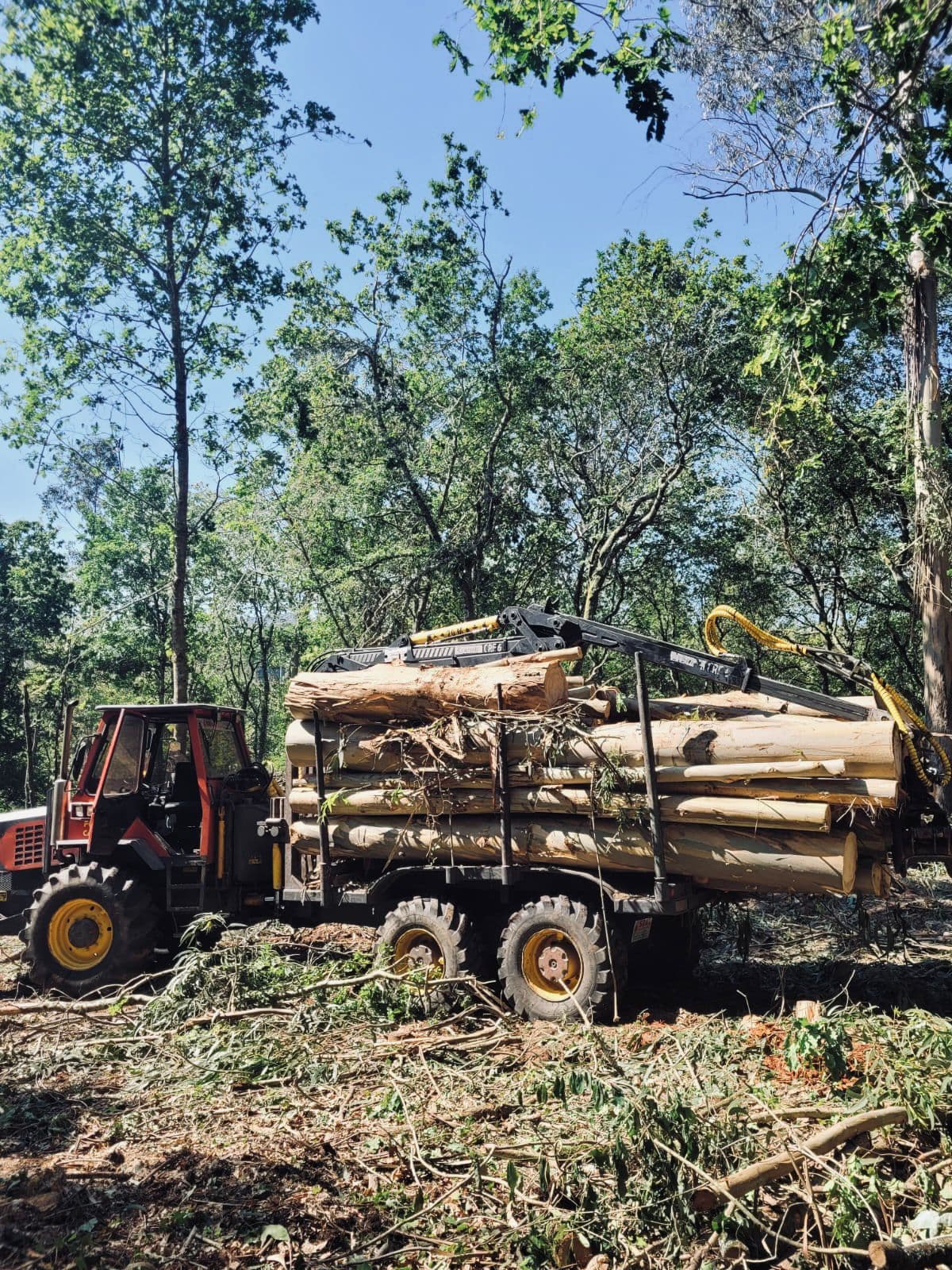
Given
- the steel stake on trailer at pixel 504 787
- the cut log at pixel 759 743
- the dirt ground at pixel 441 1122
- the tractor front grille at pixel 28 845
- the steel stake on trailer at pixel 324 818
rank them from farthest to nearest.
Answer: the tractor front grille at pixel 28 845, the steel stake on trailer at pixel 324 818, the steel stake on trailer at pixel 504 787, the cut log at pixel 759 743, the dirt ground at pixel 441 1122

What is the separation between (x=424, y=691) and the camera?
27.3 feet

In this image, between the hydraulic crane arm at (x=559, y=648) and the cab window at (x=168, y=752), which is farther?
the cab window at (x=168, y=752)

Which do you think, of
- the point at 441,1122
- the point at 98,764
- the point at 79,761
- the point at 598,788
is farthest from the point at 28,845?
the point at 441,1122

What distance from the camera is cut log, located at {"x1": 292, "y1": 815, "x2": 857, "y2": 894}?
7.04 meters

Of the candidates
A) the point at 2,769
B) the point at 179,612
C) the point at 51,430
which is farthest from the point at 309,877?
the point at 2,769

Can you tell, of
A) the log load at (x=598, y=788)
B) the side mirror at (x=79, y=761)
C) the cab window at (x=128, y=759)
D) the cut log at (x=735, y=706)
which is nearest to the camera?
the log load at (x=598, y=788)

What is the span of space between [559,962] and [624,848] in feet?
3.48

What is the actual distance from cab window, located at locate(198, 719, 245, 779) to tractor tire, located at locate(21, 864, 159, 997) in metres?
1.41

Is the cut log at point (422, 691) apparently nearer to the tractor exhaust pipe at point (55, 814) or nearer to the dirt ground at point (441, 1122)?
the dirt ground at point (441, 1122)

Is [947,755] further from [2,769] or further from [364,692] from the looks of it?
[2,769]

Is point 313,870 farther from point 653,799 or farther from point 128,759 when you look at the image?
point 653,799

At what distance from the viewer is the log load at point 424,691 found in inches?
314

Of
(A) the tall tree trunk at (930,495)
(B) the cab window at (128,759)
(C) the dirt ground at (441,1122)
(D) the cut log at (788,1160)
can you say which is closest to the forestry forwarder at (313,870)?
(B) the cab window at (128,759)

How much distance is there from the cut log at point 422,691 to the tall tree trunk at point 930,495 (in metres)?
6.89
